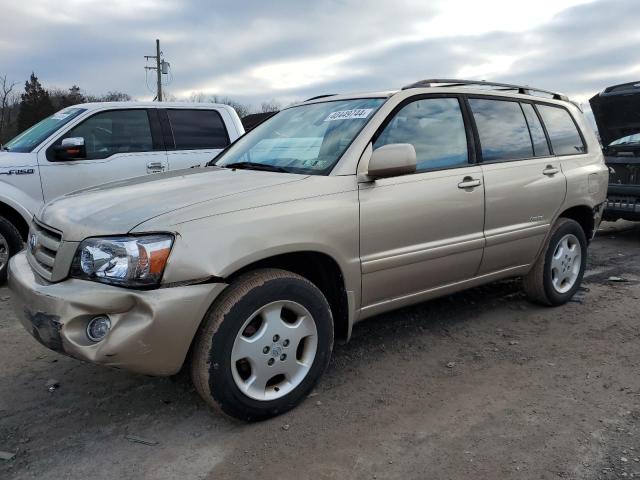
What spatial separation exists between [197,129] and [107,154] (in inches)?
44.2

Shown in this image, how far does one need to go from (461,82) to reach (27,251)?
10.0ft

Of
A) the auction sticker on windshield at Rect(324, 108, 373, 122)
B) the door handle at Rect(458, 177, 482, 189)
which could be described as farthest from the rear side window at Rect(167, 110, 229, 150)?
the door handle at Rect(458, 177, 482, 189)

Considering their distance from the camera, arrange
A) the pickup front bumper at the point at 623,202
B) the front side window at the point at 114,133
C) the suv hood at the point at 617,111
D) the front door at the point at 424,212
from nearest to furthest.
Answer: the front door at the point at 424,212
the front side window at the point at 114,133
the pickup front bumper at the point at 623,202
the suv hood at the point at 617,111

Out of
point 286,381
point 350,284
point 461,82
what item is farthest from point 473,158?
point 286,381

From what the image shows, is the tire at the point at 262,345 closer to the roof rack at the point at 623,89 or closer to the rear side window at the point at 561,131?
the rear side window at the point at 561,131

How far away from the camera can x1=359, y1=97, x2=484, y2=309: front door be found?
3.18 metres

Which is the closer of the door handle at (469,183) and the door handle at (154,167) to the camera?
the door handle at (469,183)

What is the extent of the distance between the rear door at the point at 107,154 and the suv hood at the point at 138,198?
2.67 meters

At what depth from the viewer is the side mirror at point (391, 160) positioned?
3.05 m

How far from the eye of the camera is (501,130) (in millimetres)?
4074

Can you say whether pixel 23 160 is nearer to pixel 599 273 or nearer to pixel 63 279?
pixel 63 279

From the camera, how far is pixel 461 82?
396cm

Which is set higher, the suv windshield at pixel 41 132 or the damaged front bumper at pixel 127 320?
the suv windshield at pixel 41 132

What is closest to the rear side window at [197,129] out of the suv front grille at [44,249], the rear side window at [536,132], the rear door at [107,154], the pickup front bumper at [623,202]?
the rear door at [107,154]
